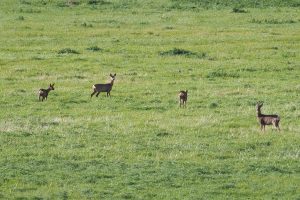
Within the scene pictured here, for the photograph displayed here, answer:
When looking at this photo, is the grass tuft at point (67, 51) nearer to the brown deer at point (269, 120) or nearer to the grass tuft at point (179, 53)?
the grass tuft at point (179, 53)

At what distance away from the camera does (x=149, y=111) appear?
31.1 metres

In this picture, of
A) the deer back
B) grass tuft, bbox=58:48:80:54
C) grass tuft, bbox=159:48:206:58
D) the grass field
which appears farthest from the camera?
grass tuft, bbox=58:48:80:54

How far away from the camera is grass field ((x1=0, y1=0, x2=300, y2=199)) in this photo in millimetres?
21016

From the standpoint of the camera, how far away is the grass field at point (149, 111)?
68.9 ft

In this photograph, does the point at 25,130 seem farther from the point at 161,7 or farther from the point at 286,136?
the point at 161,7

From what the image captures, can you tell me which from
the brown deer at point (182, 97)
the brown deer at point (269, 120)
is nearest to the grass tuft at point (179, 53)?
the brown deer at point (182, 97)

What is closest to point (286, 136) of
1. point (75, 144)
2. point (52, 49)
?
point (75, 144)

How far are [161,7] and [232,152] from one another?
50.7m

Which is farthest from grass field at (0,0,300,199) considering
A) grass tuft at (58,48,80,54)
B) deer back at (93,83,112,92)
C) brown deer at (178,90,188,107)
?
deer back at (93,83,112,92)

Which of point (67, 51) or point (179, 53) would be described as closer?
point (179, 53)

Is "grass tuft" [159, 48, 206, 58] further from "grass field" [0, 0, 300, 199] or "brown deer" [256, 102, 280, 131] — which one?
"brown deer" [256, 102, 280, 131]

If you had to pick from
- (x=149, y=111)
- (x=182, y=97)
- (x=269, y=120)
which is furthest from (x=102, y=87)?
(x=269, y=120)

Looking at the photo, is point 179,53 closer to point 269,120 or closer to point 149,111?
point 149,111

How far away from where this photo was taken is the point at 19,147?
24.7m
